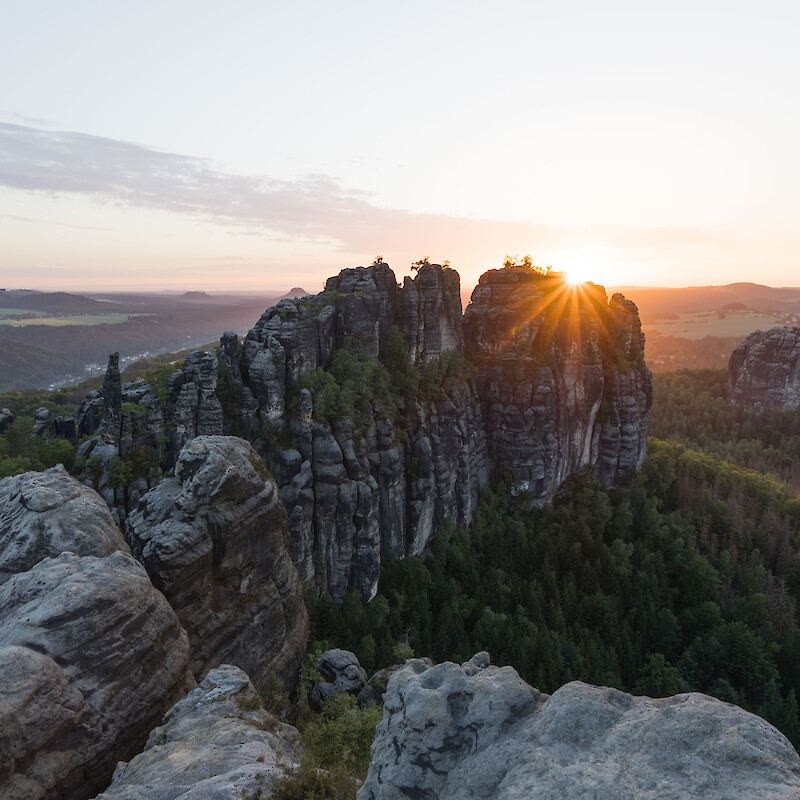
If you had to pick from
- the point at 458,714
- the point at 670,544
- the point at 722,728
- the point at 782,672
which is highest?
the point at 722,728

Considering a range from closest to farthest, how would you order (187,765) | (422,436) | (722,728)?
(722,728) < (187,765) < (422,436)

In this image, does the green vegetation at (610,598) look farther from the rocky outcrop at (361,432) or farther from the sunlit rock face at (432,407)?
the rocky outcrop at (361,432)

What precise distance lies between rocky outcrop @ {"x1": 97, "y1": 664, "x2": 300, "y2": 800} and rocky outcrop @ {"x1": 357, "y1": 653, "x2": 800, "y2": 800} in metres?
3.48

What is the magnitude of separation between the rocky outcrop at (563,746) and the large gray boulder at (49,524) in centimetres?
1458

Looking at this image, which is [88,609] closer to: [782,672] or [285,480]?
[285,480]

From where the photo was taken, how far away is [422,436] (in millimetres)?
54250

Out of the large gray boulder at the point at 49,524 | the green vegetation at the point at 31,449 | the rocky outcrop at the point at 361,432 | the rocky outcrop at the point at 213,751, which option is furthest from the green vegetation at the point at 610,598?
the large gray boulder at the point at 49,524

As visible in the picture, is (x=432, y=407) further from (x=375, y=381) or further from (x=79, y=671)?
(x=79, y=671)

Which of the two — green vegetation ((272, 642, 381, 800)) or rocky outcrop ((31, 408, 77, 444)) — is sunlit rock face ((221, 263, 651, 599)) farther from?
green vegetation ((272, 642, 381, 800))

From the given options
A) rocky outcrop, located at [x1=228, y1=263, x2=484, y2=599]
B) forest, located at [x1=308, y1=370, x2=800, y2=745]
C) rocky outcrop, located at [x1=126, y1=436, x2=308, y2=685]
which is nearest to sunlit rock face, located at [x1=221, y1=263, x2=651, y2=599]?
rocky outcrop, located at [x1=228, y1=263, x2=484, y2=599]

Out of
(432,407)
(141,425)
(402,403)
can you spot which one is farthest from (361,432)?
(141,425)

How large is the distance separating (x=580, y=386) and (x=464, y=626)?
1433 inches

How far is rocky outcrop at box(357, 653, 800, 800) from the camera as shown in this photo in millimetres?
8375

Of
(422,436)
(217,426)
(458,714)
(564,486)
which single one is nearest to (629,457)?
(564,486)
